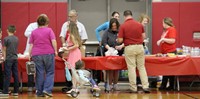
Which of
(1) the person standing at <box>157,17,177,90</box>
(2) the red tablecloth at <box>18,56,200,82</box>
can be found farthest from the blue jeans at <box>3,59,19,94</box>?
(1) the person standing at <box>157,17,177,90</box>

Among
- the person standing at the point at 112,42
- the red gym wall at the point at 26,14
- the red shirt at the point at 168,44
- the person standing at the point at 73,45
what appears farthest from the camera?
the red gym wall at the point at 26,14

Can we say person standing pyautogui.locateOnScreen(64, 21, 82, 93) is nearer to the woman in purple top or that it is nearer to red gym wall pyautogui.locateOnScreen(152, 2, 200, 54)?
the woman in purple top

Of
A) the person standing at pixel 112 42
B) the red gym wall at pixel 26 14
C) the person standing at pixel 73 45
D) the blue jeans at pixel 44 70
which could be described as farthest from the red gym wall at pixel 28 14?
the blue jeans at pixel 44 70

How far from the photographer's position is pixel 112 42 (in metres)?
9.11

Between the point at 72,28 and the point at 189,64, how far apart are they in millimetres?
2518

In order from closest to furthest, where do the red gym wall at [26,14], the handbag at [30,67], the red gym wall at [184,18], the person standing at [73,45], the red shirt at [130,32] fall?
the handbag at [30,67]
the person standing at [73,45]
the red shirt at [130,32]
the red gym wall at [26,14]
the red gym wall at [184,18]

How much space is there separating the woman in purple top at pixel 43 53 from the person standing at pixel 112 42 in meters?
1.37

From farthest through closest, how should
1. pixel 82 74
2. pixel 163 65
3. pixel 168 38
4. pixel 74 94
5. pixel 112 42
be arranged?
pixel 168 38 → pixel 112 42 → pixel 163 65 → pixel 74 94 → pixel 82 74

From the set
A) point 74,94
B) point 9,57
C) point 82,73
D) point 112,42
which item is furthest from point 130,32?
point 9,57

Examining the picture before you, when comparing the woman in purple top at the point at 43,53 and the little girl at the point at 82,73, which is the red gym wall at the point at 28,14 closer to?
the woman in purple top at the point at 43,53

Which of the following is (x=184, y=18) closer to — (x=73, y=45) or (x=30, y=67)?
(x=73, y=45)

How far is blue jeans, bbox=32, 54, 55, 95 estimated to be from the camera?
26.5 ft

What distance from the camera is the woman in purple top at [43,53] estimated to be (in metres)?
8.06

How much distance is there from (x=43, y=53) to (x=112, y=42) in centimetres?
170
